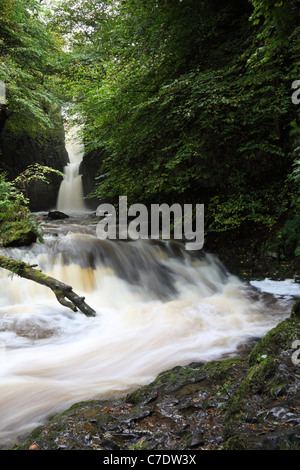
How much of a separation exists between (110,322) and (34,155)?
46.9 ft

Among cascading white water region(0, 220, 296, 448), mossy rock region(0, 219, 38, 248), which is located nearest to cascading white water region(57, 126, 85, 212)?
mossy rock region(0, 219, 38, 248)

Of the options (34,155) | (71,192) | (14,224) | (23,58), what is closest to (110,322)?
(14,224)

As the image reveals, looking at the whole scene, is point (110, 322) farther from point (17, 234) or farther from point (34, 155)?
point (34, 155)

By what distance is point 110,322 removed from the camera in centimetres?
496

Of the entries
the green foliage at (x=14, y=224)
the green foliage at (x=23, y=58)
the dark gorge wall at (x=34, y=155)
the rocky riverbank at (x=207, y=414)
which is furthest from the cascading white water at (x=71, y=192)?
the rocky riverbank at (x=207, y=414)

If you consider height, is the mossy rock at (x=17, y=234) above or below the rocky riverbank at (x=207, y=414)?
above

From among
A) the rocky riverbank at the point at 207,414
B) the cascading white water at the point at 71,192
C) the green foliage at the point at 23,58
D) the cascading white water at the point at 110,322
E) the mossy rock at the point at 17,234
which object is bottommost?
the cascading white water at the point at 110,322

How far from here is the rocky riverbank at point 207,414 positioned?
54.1 inches

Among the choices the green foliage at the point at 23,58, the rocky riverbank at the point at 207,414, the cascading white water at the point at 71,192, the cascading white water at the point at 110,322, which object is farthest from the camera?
the cascading white water at the point at 71,192

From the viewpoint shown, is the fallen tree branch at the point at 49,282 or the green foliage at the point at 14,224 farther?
the green foliage at the point at 14,224

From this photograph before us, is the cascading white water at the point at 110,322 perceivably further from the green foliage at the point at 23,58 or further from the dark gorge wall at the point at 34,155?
the dark gorge wall at the point at 34,155

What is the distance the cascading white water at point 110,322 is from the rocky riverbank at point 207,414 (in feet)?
2.55

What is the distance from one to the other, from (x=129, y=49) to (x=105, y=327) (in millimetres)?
7520

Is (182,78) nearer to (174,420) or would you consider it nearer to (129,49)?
(129,49)
